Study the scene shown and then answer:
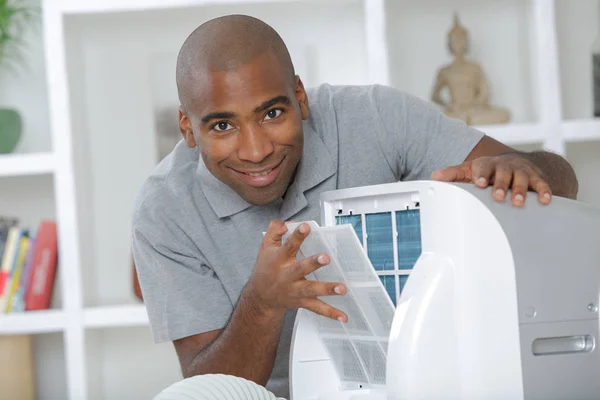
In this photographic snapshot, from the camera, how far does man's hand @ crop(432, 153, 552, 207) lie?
895 mm

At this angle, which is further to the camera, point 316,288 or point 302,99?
point 302,99

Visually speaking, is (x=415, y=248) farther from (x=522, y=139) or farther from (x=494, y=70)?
(x=494, y=70)

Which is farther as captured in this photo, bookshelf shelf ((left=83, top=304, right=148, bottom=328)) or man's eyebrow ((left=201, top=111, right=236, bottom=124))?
bookshelf shelf ((left=83, top=304, right=148, bottom=328))

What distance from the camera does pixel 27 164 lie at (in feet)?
7.93

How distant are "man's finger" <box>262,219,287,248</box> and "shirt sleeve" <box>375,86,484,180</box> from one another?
491mm

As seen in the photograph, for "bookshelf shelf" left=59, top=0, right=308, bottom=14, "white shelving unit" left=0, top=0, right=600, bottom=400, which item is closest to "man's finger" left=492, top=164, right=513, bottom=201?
"white shelving unit" left=0, top=0, right=600, bottom=400

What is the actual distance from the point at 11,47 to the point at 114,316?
0.82 meters

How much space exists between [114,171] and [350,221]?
1.72 metres

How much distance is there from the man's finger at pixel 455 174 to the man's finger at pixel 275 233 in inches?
7.1

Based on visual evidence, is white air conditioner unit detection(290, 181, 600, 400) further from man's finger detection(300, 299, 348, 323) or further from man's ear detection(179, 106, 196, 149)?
man's ear detection(179, 106, 196, 149)

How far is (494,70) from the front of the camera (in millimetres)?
2611

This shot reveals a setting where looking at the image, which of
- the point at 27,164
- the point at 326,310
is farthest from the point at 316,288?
the point at 27,164

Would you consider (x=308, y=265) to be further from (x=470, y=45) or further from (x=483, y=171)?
(x=470, y=45)

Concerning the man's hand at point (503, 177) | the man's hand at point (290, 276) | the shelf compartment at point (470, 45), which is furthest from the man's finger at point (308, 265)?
the shelf compartment at point (470, 45)
